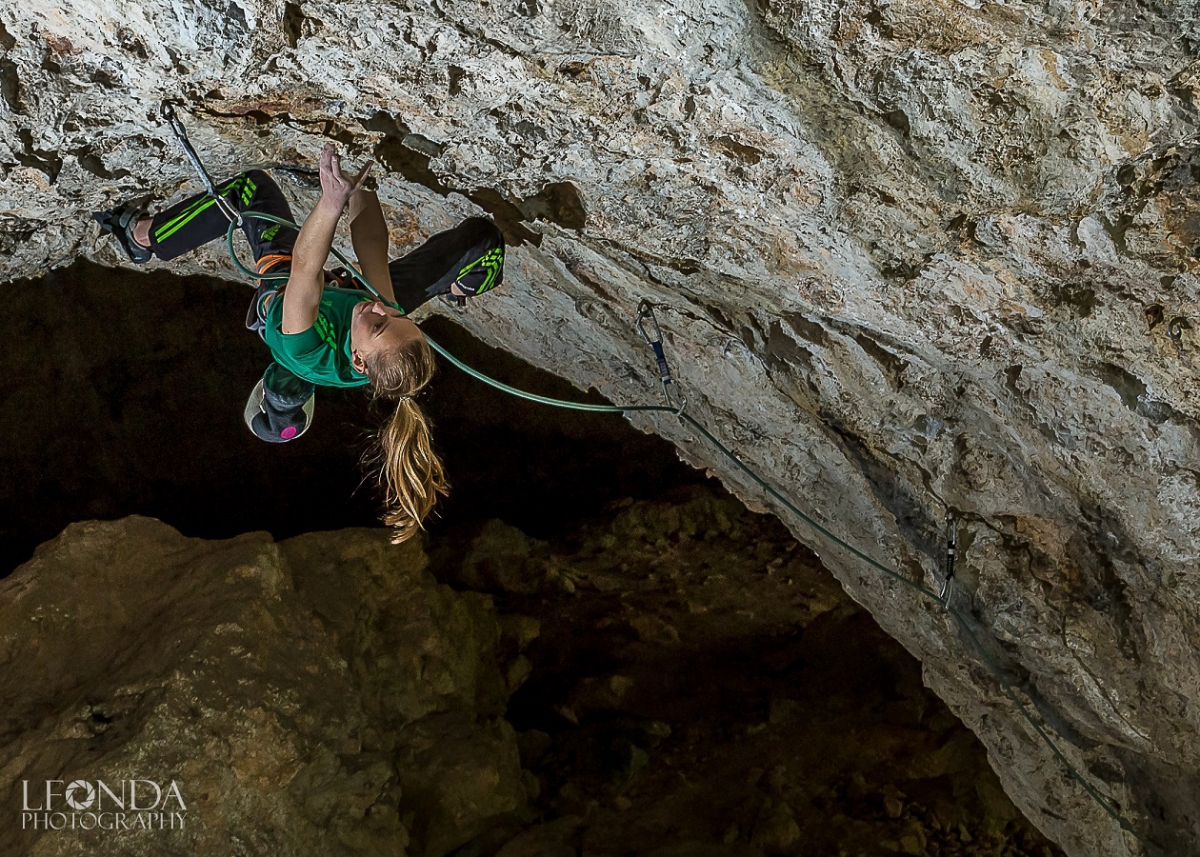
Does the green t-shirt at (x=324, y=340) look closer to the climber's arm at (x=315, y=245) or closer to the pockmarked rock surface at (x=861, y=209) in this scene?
the climber's arm at (x=315, y=245)

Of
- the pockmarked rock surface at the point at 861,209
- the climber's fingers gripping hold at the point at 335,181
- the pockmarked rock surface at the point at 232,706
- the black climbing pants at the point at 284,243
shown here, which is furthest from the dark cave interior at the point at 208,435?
the climber's fingers gripping hold at the point at 335,181

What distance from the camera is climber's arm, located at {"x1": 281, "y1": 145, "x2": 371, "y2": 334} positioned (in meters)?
1.61

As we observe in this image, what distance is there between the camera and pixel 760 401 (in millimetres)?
2953

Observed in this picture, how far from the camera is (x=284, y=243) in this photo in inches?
83.9

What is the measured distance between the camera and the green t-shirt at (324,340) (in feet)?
6.46

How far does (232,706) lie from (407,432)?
155 centimetres

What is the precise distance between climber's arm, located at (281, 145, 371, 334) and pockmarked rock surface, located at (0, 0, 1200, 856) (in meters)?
0.27

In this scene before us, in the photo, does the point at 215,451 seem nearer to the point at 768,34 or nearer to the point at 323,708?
the point at 323,708

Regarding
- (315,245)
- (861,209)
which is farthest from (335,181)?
(861,209)

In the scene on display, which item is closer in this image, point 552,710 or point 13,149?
point 13,149

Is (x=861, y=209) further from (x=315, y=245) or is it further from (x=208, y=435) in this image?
(x=208, y=435)

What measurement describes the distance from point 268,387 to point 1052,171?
2005 millimetres

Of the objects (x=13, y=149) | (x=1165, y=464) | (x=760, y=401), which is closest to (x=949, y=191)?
(x=1165, y=464)

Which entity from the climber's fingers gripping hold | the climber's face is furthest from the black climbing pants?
the climber's fingers gripping hold
